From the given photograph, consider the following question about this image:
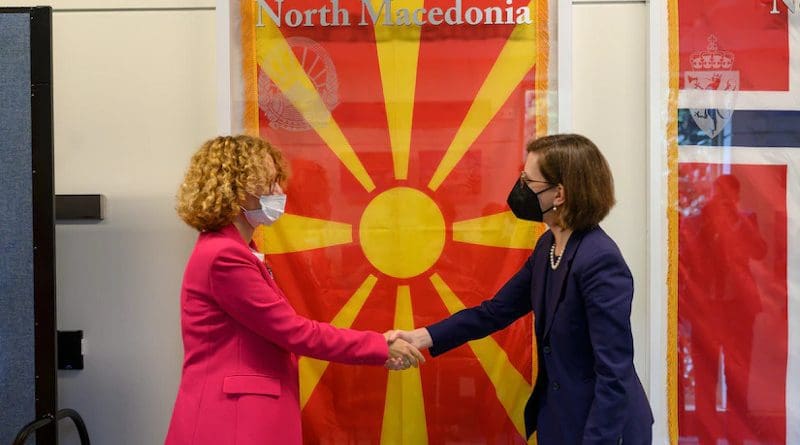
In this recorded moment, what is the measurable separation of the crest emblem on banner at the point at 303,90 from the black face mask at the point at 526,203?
0.71m

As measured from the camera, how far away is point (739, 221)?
7.82 ft

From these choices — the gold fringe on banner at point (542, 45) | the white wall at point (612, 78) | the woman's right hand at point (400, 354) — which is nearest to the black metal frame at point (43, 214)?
the woman's right hand at point (400, 354)

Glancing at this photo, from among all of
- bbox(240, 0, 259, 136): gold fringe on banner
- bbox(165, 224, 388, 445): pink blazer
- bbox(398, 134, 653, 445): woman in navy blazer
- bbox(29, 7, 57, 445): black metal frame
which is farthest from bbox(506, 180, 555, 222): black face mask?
bbox(29, 7, 57, 445): black metal frame

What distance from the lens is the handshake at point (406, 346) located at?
2.17 meters

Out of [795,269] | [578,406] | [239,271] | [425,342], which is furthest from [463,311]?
[795,269]

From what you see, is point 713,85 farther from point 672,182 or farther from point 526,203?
point 526,203

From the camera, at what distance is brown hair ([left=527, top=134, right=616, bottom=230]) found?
1.90 meters

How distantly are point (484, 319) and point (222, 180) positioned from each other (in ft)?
2.95

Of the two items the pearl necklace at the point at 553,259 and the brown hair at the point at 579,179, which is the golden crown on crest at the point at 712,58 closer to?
the brown hair at the point at 579,179

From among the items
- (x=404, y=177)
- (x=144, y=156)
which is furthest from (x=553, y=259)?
(x=144, y=156)

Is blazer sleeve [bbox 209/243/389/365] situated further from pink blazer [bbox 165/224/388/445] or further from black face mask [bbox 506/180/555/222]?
black face mask [bbox 506/180/555/222]

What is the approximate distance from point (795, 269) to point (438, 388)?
1.25 metres

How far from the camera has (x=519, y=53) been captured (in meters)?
2.38

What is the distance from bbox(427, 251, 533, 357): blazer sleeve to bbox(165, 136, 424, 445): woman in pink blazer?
16.8 inches
